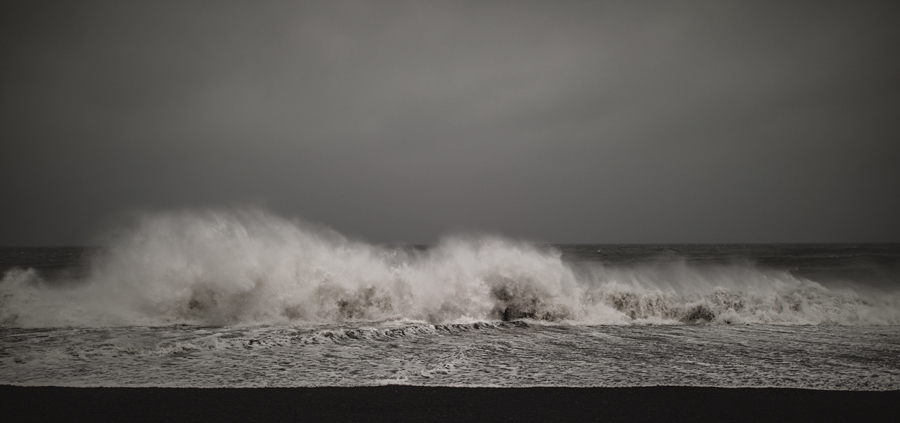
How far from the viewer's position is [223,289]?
11664 mm

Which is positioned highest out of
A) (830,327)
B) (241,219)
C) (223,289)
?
(241,219)

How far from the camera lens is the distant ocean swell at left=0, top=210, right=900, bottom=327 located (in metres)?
11.3

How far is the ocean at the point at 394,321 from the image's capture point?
19.3ft

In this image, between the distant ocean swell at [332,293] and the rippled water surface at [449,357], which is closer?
the rippled water surface at [449,357]

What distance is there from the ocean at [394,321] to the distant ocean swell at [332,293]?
2.1 inches

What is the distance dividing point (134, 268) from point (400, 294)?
828 cm
